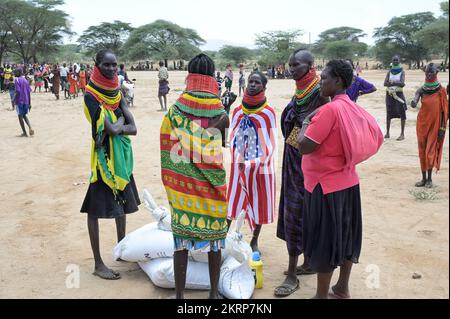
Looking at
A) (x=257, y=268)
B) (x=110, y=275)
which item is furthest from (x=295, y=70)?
(x=110, y=275)

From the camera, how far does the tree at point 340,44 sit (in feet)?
166

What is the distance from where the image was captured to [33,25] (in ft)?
139

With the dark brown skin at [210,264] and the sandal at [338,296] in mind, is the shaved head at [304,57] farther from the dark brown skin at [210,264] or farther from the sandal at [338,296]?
the sandal at [338,296]

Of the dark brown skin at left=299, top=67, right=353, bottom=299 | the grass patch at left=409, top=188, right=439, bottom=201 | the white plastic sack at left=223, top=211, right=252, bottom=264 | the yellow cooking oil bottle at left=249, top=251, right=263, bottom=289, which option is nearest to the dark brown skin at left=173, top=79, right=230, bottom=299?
the white plastic sack at left=223, top=211, right=252, bottom=264

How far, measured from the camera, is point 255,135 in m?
4.17

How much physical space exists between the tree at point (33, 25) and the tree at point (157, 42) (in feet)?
31.1

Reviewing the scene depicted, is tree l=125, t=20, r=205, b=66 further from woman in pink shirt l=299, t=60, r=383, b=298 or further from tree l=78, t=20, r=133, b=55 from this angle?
woman in pink shirt l=299, t=60, r=383, b=298

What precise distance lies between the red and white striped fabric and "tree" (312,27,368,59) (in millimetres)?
43996

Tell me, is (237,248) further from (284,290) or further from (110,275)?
(110,275)

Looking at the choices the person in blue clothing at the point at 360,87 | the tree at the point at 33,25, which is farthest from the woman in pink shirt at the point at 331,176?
the tree at the point at 33,25

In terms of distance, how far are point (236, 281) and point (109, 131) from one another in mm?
1462
